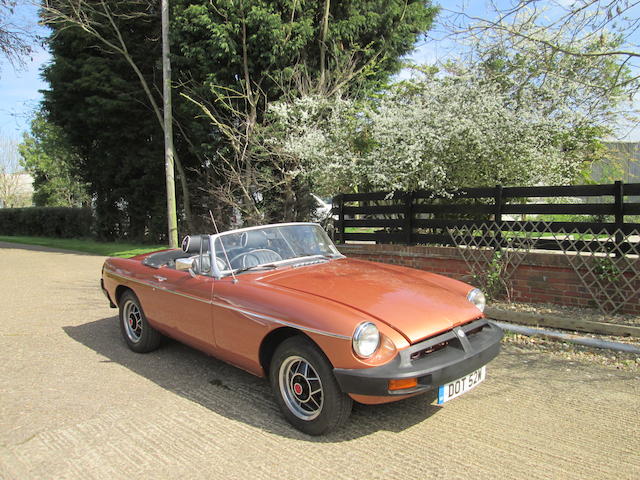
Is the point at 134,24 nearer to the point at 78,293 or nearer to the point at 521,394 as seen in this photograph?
the point at 78,293

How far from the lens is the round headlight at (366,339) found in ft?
9.64

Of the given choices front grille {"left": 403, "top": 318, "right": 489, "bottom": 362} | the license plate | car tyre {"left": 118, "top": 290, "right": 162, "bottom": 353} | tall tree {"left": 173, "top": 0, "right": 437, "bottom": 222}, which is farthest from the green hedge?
the license plate

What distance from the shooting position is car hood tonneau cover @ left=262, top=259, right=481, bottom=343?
319cm

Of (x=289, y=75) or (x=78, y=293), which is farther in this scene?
(x=289, y=75)

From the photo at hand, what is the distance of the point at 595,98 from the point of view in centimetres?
890

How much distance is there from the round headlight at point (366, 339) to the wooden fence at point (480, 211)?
14.3 feet

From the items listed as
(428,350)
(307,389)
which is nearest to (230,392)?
(307,389)

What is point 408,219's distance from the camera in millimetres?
8312

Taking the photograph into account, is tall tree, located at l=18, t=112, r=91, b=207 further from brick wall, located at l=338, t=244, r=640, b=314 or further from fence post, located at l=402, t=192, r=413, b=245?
brick wall, located at l=338, t=244, r=640, b=314

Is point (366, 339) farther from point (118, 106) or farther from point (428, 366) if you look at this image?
point (118, 106)

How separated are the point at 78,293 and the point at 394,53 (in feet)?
36.4

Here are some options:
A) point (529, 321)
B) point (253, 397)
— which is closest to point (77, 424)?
point (253, 397)

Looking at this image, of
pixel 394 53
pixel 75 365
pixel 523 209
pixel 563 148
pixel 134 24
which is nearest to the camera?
pixel 75 365

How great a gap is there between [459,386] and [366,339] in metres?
0.81
